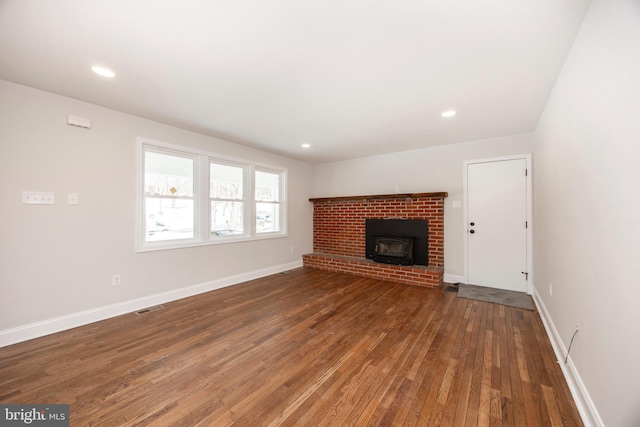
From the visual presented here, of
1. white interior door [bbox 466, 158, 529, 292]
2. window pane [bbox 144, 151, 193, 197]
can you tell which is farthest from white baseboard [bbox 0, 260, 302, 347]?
white interior door [bbox 466, 158, 529, 292]

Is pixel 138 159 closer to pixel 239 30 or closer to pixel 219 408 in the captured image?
pixel 239 30

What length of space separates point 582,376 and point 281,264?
4422mm

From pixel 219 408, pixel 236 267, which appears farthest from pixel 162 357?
pixel 236 267

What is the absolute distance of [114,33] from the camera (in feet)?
5.67

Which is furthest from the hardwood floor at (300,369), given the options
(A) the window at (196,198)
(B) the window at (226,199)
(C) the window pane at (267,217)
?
(C) the window pane at (267,217)

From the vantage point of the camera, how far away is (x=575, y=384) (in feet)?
5.54

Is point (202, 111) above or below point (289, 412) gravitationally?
above

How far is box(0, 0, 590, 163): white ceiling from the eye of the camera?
1.53m

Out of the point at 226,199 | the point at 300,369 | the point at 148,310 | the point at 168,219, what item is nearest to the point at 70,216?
the point at 168,219

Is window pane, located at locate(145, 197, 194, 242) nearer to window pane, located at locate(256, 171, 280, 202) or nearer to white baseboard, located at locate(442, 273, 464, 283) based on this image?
window pane, located at locate(256, 171, 280, 202)

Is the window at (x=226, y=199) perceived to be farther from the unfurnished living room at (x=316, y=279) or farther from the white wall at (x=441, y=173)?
the white wall at (x=441, y=173)

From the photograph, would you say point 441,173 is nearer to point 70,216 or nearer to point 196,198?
point 196,198

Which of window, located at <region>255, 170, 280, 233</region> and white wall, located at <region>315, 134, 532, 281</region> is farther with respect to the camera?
window, located at <region>255, 170, 280, 233</region>

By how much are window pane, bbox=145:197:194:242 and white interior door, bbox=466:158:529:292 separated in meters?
4.47
